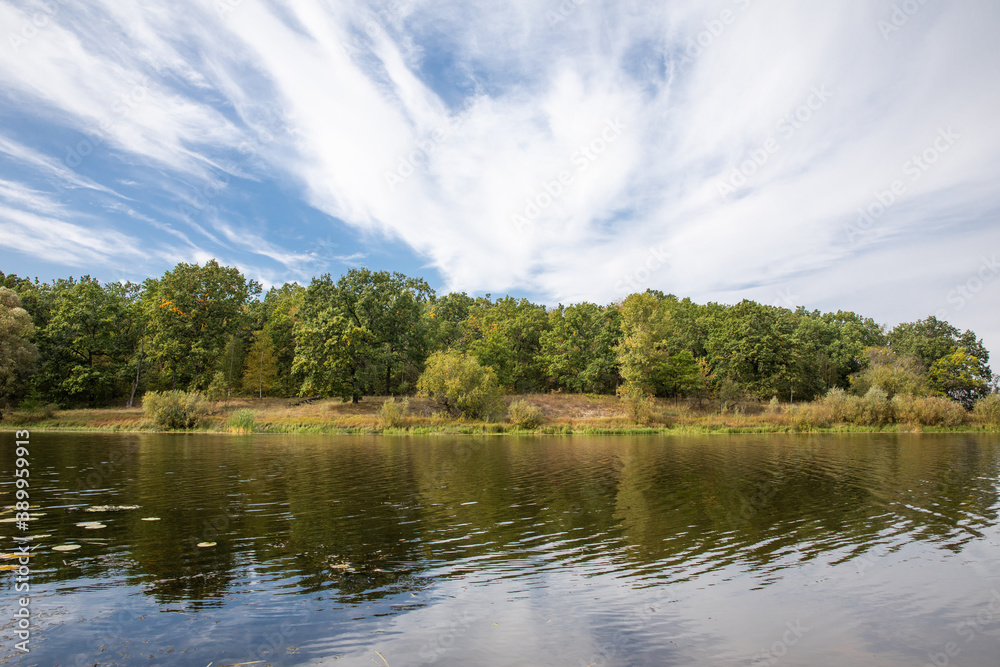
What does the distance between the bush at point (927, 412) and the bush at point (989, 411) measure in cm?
400

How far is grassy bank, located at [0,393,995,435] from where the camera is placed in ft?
189

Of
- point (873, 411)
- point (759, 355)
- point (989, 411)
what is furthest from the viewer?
point (759, 355)

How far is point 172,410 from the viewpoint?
187 feet

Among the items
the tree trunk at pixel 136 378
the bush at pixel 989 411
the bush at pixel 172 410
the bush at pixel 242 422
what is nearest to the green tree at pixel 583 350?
the bush at pixel 989 411

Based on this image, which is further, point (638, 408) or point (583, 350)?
point (583, 350)

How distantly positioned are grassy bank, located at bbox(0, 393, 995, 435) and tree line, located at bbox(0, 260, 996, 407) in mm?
5266

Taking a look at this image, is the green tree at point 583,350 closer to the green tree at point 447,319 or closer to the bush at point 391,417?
the green tree at point 447,319

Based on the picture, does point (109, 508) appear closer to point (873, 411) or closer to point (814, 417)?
point (814, 417)

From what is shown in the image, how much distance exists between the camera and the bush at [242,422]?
56369 mm

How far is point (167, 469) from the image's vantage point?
26.1 meters

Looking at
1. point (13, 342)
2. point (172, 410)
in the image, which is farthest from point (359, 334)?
point (13, 342)

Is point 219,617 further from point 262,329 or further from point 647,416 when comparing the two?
point 262,329

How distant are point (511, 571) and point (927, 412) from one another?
70292mm

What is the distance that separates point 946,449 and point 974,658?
40.0 m
